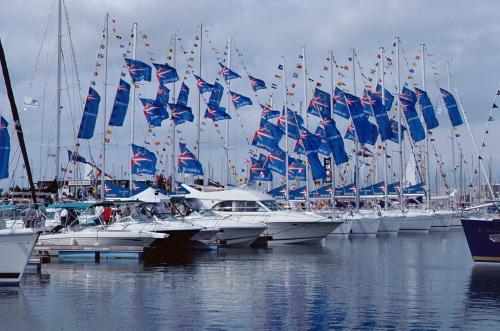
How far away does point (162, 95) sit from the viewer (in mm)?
Result: 61906

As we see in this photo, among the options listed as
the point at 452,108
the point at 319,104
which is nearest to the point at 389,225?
the point at 452,108

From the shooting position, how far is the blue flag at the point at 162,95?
61603mm

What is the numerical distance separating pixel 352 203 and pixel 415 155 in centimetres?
823

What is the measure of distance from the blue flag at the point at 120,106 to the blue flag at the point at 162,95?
4.64 m

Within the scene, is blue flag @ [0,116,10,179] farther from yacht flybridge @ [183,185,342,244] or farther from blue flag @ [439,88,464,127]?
blue flag @ [439,88,464,127]

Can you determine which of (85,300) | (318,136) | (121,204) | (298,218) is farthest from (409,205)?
(85,300)

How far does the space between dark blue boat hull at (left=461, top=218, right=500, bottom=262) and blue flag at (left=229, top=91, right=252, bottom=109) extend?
29785 mm

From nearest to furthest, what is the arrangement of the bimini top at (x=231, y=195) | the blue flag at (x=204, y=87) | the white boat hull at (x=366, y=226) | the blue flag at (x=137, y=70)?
1. the bimini top at (x=231, y=195)
2. the blue flag at (x=137, y=70)
3. the blue flag at (x=204, y=87)
4. the white boat hull at (x=366, y=226)

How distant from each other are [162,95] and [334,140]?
55.0ft

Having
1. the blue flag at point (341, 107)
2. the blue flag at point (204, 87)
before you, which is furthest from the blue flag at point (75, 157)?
the blue flag at point (341, 107)

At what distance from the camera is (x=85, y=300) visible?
29.5 metres

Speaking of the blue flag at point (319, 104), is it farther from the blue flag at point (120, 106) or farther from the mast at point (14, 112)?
the mast at point (14, 112)

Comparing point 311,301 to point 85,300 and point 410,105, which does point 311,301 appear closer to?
point 85,300

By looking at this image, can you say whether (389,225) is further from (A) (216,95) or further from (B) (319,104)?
(A) (216,95)
